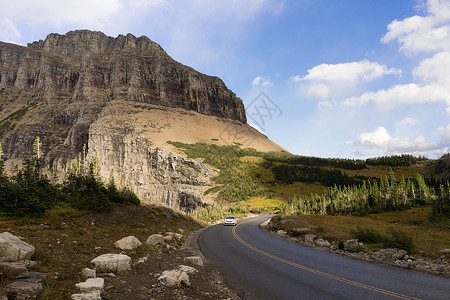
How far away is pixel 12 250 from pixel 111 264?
12.1ft

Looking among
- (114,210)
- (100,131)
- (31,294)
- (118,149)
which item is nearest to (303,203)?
(114,210)

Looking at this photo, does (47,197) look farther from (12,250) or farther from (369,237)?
(369,237)

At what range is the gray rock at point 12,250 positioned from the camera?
806 centimetres

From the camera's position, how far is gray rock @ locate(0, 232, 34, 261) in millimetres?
8062

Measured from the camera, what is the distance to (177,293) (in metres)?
8.77

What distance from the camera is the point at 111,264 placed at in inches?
405

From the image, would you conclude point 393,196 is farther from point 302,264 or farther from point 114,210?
point 114,210

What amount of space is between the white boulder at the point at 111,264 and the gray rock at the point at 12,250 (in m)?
2.51

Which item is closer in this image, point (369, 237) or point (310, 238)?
point (369, 237)

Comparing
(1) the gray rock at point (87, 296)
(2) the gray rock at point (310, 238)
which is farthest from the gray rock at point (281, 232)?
(1) the gray rock at point (87, 296)

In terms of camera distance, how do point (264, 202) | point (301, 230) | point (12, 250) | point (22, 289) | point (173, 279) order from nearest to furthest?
1. point (22, 289)
2. point (12, 250)
3. point (173, 279)
4. point (301, 230)
5. point (264, 202)

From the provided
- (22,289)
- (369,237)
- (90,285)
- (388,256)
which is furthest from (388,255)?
(22,289)

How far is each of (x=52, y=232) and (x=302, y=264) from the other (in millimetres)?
16484

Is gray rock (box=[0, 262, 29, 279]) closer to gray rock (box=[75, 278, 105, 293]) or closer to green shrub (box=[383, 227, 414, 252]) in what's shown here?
gray rock (box=[75, 278, 105, 293])
